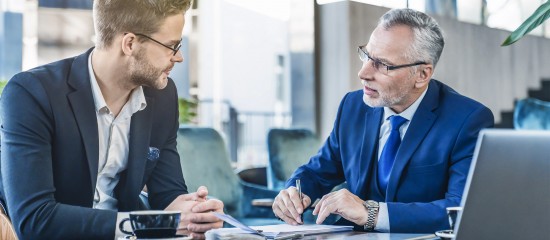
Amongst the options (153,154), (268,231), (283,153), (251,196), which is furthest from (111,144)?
(283,153)

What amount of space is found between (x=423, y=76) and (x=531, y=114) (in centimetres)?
467

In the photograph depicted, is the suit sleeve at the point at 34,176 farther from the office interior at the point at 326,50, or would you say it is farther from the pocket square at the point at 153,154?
the office interior at the point at 326,50

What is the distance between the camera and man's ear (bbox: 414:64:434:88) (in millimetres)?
Answer: 2334

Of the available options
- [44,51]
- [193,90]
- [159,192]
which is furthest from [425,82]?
[193,90]

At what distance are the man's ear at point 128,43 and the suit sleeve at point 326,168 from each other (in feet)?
2.32

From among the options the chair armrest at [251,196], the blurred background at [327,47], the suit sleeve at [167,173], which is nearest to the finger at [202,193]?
the suit sleeve at [167,173]

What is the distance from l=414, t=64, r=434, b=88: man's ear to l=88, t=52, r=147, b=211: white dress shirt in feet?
2.85

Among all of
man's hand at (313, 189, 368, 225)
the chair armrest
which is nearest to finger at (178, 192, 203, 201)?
man's hand at (313, 189, 368, 225)

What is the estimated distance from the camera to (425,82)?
234cm

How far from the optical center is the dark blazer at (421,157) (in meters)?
2.00

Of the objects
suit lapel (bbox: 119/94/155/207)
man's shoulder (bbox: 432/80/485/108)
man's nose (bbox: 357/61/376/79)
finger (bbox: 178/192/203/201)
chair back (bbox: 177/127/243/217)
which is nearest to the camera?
finger (bbox: 178/192/203/201)

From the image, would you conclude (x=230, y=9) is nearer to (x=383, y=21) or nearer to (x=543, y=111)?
(x=543, y=111)

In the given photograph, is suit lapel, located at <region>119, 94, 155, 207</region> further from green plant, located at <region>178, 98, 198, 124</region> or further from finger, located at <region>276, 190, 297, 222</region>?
green plant, located at <region>178, 98, 198, 124</region>

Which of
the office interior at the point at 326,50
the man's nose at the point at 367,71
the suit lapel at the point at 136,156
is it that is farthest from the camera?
the office interior at the point at 326,50
